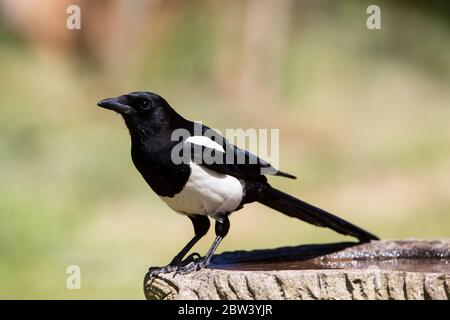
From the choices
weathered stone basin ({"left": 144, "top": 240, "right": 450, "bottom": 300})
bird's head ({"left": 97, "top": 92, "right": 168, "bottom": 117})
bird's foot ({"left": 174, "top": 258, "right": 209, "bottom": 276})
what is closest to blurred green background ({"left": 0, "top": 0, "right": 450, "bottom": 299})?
weathered stone basin ({"left": 144, "top": 240, "right": 450, "bottom": 300})

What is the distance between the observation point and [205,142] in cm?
423

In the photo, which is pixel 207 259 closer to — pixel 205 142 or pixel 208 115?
pixel 205 142

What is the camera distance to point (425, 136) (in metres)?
10.0

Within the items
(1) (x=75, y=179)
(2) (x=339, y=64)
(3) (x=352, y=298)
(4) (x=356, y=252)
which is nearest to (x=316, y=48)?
(2) (x=339, y=64)

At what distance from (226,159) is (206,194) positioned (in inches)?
8.5

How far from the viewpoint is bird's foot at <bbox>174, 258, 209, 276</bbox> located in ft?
13.0

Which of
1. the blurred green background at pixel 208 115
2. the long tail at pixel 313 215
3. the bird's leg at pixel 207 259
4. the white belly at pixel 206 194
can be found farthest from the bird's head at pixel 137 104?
the blurred green background at pixel 208 115

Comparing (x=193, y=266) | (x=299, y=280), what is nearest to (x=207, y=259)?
(x=193, y=266)

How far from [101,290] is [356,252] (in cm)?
250

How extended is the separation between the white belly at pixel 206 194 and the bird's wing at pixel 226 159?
0.11 feet

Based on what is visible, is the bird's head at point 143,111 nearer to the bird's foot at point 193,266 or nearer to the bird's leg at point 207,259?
the bird's leg at point 207,259

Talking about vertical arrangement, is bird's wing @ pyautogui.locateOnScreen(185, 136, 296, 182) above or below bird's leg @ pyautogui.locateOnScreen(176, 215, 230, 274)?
above

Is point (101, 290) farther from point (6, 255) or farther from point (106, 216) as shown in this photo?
point (106, 216)

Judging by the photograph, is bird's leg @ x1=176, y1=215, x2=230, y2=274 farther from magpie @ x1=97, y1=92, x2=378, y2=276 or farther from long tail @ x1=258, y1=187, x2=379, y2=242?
long tail @ x1=258, y1=187, x2=379, y2=242
